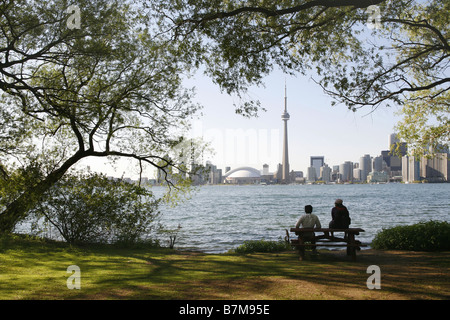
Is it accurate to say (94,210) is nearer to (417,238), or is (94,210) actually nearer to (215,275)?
(215,275)

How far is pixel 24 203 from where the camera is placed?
12.4 meters

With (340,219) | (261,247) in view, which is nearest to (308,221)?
(340,219)

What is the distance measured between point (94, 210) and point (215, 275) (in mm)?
6447

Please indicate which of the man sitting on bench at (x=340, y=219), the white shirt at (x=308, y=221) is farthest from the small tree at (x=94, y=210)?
the man sitting on bench at (x=340, y=219)

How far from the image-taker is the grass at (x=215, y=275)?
20.9 feet

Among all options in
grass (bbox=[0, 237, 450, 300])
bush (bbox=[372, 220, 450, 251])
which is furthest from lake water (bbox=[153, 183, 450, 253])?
bush (bbox=[372, 220, 450, 251])

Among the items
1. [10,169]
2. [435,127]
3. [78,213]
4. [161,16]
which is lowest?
[78,213]

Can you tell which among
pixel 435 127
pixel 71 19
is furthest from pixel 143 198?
pixel 435 127

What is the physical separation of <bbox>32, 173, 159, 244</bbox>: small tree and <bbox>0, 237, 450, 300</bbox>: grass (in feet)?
4.40

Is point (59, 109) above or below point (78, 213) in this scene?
above

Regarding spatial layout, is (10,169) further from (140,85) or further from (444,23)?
(444,23)

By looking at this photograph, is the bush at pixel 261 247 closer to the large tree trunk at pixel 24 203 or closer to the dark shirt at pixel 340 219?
the dark shirt at pixel 340 219

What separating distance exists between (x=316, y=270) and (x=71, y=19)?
32.8 feet
